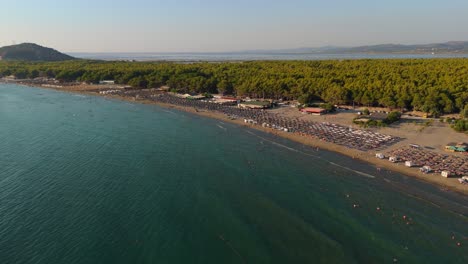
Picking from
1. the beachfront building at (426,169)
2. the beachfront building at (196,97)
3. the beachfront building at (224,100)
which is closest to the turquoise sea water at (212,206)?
the beachfront building at (426,169)

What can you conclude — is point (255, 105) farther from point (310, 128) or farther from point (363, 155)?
point (363, 155)

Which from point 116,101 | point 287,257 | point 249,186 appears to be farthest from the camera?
point 116,101

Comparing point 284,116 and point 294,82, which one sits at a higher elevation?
point 294,82

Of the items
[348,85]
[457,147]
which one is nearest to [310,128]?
[457,147]

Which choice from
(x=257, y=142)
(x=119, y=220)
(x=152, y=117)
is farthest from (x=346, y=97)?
(x=119, y=220)

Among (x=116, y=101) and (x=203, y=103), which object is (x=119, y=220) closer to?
(x=203, y=103)

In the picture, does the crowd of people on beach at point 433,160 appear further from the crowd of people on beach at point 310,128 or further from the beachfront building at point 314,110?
the beachfront building at point 314,110

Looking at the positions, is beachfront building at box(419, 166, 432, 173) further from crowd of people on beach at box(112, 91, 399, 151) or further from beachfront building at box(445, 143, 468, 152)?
beachfront building at box(445, 143, 468, 152)
